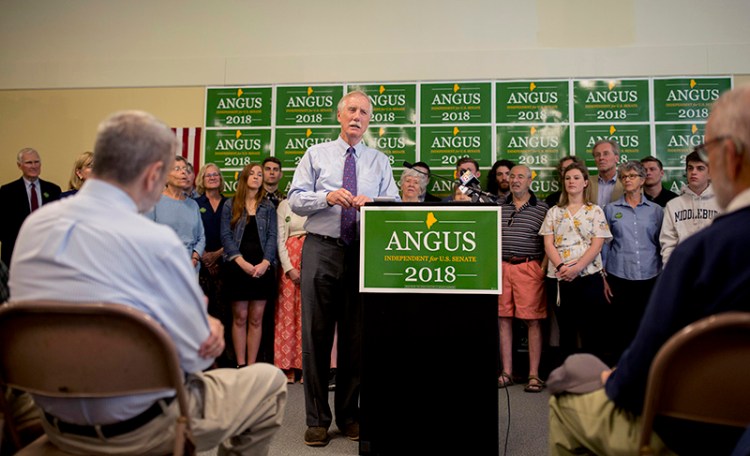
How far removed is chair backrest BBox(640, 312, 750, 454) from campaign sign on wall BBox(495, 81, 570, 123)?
4.66 m

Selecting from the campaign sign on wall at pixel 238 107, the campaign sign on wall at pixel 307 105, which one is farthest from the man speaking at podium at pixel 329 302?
the campaign sign on wall at pixel 238 107

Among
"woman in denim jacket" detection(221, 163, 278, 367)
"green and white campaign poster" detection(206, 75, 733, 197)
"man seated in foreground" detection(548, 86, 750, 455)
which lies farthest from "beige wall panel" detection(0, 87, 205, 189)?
"man seated in foreground" detection(548, 86, 750, 455)

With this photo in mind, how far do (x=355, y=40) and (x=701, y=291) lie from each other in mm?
5283

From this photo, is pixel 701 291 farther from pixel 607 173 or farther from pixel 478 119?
pixel 478 119

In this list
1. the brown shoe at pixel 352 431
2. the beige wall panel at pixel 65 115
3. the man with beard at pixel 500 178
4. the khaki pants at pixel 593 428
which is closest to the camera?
the khaki pants at pixel 593 428

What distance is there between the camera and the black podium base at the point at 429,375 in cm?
248

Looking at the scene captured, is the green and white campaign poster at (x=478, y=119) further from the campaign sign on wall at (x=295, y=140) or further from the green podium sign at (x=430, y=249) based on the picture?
the green podium sign at (x=430, y=249)

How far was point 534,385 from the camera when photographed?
4344mm

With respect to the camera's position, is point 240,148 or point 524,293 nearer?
point 524,293

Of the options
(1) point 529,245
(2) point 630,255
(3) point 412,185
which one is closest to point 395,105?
(3) point 412,185

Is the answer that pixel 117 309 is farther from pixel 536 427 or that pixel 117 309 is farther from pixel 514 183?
pixel 514 183

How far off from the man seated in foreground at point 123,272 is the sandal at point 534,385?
10.8 feet

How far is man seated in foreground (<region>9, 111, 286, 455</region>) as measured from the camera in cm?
122

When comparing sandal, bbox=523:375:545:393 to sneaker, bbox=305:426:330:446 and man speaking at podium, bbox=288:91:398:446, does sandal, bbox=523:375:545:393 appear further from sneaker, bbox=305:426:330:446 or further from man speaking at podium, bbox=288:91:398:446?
sneaker, bbox=305:426:330:446
